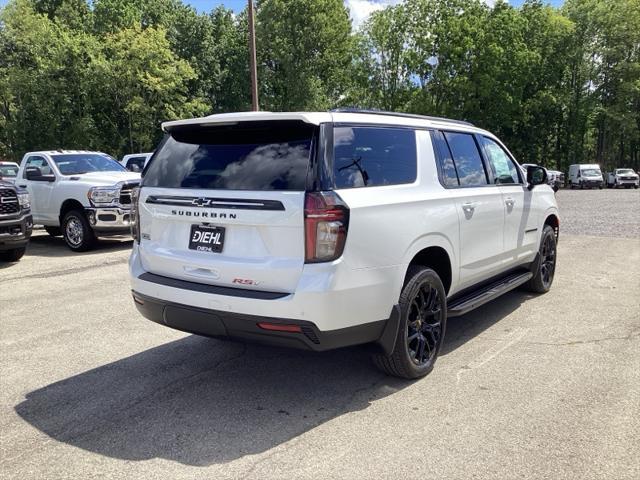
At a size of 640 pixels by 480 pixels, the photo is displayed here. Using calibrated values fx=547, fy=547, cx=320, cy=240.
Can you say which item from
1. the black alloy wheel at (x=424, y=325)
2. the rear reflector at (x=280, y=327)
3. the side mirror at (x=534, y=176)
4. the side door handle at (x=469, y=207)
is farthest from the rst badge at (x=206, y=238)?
the side mirror at (x=534, y=176)

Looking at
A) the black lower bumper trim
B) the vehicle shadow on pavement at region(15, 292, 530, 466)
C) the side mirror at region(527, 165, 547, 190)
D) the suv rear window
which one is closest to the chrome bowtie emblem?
the suv rear window

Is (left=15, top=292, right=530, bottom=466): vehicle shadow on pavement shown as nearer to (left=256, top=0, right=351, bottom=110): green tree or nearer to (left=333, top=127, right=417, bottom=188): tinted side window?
(left=333, top=127, right=417, bottom=188): tinted side window

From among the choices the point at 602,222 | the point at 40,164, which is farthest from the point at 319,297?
the point at 602,222

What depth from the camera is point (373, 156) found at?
151 inches

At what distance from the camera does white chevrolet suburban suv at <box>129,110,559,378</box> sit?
11.0ft

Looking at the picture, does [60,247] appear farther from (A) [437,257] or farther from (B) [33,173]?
(A) [437,257]

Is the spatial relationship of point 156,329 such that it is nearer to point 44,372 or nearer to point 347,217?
point 44,372

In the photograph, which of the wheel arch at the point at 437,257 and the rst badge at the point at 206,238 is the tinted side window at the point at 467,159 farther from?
the rst badge at the point at 206,238

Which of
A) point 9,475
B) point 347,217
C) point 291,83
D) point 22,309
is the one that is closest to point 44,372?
point 9,475

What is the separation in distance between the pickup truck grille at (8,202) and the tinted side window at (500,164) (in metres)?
7.36

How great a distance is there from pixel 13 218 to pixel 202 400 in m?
6.57

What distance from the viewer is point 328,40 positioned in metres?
43.0

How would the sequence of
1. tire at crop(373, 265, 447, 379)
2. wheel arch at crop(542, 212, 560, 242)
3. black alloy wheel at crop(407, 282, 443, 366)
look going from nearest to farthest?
1. tire at crop(373, 265, 447, 379)
2. black alloy wheel at crop(407, 282, 443, 366)
3. wheel arch at crop(542, 212, 560, 242)

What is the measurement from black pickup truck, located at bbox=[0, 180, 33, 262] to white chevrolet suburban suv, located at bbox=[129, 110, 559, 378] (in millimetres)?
5601
